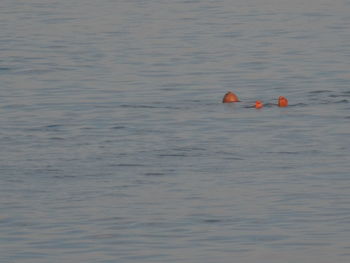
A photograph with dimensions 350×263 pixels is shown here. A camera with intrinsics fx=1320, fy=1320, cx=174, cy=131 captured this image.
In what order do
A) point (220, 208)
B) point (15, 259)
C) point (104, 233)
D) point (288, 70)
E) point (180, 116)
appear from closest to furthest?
point (15, 259), point (104, 233), point (220, 208), point (180, 116), point (288, 70)

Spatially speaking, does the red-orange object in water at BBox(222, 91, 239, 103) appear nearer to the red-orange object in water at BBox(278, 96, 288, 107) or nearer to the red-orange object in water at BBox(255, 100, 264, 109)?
the red-orange object in water at BBox(255, 100, 264, 109)

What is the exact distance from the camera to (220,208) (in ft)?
45.8

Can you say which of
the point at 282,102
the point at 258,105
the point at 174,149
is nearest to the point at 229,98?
the point at 258,105

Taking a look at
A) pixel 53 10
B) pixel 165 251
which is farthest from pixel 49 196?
pixel 53 10

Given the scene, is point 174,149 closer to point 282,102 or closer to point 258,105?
point 258,105

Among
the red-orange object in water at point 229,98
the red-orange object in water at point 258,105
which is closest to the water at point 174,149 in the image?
the red-orange object in water at point 258,105

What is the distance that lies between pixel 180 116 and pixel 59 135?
2.46 meters

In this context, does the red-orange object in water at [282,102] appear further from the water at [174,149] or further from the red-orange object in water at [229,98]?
the red-orange object in water at [229,98]

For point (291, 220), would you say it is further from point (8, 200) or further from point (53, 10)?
point (53, 10)

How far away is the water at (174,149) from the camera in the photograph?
12.8 meters

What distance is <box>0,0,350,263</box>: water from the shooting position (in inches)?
503

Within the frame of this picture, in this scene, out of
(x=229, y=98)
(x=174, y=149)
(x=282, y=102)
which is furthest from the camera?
(x=229, y=98)

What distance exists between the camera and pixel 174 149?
1706 centimetres

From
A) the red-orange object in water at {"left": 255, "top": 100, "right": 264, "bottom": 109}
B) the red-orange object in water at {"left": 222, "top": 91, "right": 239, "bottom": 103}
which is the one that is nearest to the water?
the red-orange object in water at {"left": 255, "top": 100, "right": 264, "bottom": 109}
